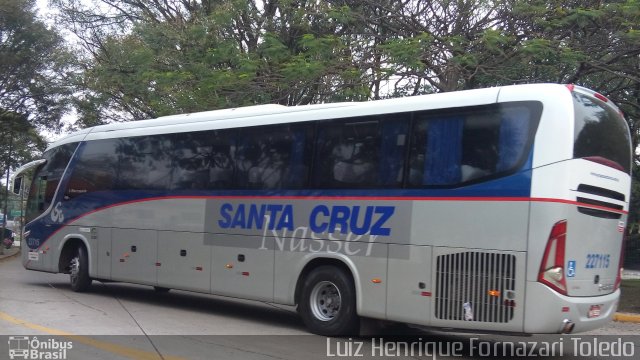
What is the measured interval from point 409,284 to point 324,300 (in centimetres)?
170

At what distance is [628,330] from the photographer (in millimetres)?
10961

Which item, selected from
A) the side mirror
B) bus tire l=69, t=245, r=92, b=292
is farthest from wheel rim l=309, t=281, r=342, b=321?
the side mirror

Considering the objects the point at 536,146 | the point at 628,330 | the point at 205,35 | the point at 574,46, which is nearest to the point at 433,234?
the point at 536,146

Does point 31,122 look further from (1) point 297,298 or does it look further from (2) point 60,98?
(1) point 297,298

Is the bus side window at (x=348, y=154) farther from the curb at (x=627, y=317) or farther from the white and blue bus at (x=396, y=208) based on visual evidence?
the curb at (x=627, y=317)

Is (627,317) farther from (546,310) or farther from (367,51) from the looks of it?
(367,51)

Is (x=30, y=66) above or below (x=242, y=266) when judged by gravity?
above

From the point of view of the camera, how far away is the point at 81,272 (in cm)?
1362

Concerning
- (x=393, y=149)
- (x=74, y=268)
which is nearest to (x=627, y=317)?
(x=393, y=149)

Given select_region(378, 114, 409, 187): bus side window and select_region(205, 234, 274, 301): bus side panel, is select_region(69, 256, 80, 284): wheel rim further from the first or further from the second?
select_region(378, 114, 409, 187): bus side window

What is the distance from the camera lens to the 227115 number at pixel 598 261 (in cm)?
754

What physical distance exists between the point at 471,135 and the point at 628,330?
565 centimetres

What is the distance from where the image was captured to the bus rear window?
7496mm

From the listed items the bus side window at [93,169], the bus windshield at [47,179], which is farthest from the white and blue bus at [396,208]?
the bus windshield at [47,179]
